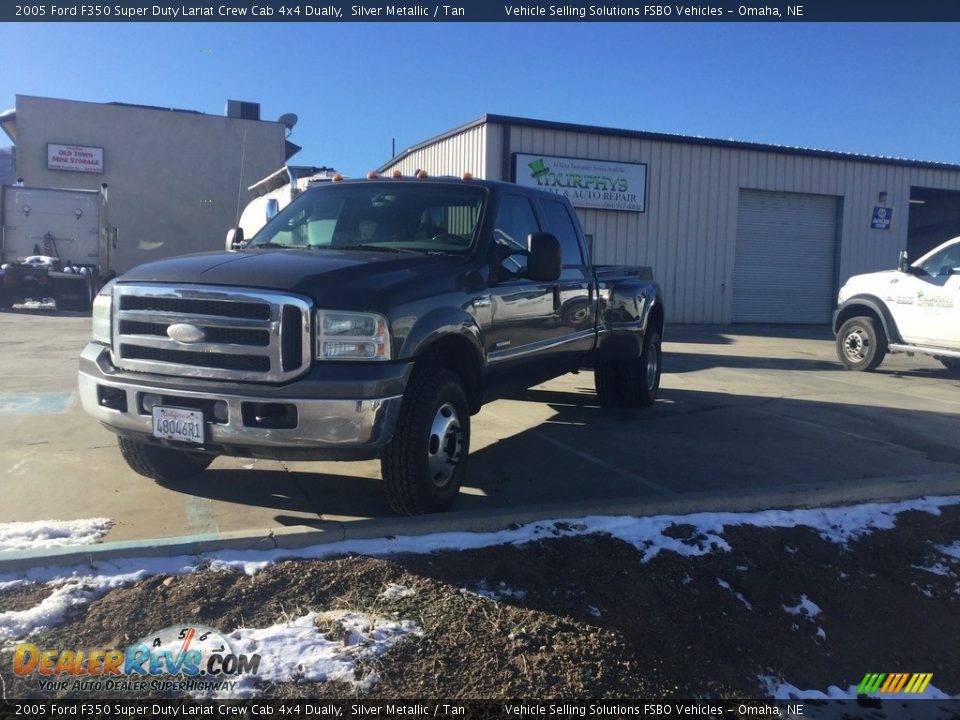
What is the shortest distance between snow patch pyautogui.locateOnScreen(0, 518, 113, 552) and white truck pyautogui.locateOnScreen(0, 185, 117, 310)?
18.3m

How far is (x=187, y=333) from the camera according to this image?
4176mm

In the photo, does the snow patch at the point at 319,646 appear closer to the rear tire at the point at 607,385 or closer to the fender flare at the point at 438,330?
the fender flare at the point at 438,330

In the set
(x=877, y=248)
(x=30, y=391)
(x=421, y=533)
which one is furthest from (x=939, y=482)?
(x=877, y=248)

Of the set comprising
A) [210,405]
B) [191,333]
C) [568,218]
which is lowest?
[210,405]

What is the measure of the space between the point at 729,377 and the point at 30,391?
8.51m

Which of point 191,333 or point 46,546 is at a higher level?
point 191,333

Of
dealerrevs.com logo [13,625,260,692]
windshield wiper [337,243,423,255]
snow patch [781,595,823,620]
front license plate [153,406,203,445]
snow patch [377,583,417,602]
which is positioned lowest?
snow patch [781,595,823,620]

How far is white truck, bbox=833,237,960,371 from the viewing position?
10836 mm

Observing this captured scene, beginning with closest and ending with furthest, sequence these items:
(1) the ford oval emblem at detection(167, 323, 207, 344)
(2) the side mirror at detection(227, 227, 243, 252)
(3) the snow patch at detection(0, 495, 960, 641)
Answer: (3) the snow patch at detection(0, 495, 960, 641) → (1) the ford oval emblem at detection(167, 323, 207, 344) → (2) the side mirror at detection(227, 227, 243, 252)

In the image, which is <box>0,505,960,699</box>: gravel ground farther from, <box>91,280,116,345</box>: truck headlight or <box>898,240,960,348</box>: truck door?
<box>898,240,960,348</box>: truck door

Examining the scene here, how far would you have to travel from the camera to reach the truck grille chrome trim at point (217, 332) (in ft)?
13.2

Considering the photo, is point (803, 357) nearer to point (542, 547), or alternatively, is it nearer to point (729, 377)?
point (729, 377)

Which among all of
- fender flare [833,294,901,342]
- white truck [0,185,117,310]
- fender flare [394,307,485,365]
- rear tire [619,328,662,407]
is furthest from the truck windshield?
white truck [0,185,117,310]

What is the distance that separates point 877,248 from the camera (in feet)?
73.6
